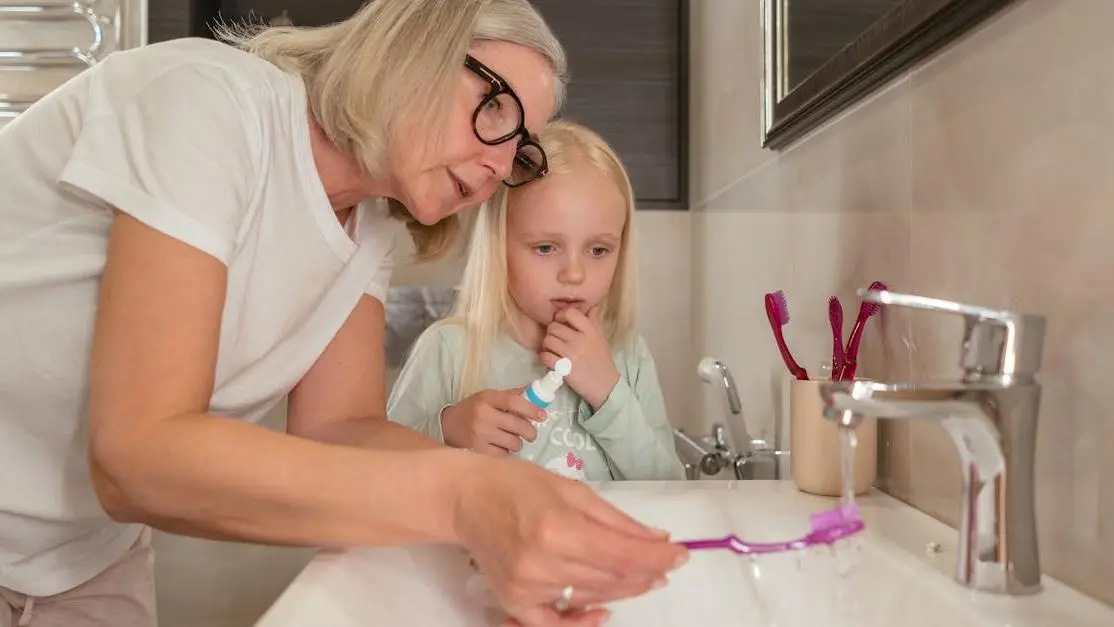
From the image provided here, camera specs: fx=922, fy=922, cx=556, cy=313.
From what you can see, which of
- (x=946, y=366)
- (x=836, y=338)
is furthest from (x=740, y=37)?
(x=946, y=366)

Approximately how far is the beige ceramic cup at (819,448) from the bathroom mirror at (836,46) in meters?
0.32

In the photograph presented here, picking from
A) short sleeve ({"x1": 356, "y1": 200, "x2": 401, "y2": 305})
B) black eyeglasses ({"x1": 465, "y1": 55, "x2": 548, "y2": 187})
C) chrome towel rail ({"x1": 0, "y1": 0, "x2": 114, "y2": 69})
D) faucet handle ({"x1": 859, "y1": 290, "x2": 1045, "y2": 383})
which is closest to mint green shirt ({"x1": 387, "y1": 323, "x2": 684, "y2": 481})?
short sleeve ({"x1": 356, "y1": 200, "x2": 401, "y2": 305})

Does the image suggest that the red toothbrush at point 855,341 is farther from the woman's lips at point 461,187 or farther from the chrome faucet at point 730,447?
the woman's lips at point 461,187

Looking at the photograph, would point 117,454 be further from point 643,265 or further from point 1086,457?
point 643,265

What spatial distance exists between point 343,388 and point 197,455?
1.29 ft

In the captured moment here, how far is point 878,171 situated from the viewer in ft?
2.96

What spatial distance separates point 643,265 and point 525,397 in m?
1.13

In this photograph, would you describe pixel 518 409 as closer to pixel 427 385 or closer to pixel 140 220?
pixel 427 385

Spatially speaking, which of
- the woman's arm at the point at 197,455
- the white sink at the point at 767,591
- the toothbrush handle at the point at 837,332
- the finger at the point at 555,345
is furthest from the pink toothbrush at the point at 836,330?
the woman's arm at the point at 197,455

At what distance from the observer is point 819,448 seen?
35.7 inches

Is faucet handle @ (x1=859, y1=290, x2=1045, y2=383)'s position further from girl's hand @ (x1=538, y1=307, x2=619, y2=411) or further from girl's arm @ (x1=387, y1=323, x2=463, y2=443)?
girl's arm @ (x1=387, y1=323, x2=463, y2=443)

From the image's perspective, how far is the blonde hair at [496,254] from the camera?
1.24 meters

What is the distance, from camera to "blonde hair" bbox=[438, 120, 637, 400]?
1.24 m

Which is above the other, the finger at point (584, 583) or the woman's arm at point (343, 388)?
the woman's arm at point (343, 388)
